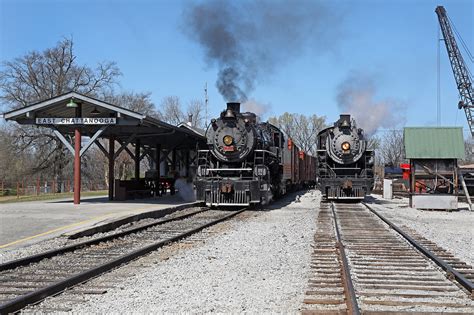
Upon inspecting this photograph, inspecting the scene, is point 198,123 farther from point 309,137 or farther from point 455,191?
point 455,191

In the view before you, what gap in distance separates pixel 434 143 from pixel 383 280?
1619cm

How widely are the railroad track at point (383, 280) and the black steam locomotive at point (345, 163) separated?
458 inches

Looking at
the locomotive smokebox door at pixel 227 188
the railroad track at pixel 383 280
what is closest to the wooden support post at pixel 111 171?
the locomotive smokebox door at pixel 227 188

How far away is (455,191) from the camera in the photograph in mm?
21359

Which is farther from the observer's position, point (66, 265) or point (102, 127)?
point (102, 127)

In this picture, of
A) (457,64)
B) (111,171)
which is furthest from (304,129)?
(111,171)

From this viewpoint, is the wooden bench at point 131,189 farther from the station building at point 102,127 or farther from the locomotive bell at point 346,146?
the locomotive bell at point 346,146

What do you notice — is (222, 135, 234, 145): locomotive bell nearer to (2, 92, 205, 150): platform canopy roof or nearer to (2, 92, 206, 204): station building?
(2, 92, 206, 204): station building

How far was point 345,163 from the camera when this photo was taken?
2353 centimetres

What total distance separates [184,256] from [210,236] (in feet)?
9.62

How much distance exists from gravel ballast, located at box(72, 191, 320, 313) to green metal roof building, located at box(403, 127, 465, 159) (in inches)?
479

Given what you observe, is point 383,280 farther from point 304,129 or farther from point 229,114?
point 304,129

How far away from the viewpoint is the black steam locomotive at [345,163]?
23141 millimetres

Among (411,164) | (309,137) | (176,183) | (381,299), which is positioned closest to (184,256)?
(381,299)
